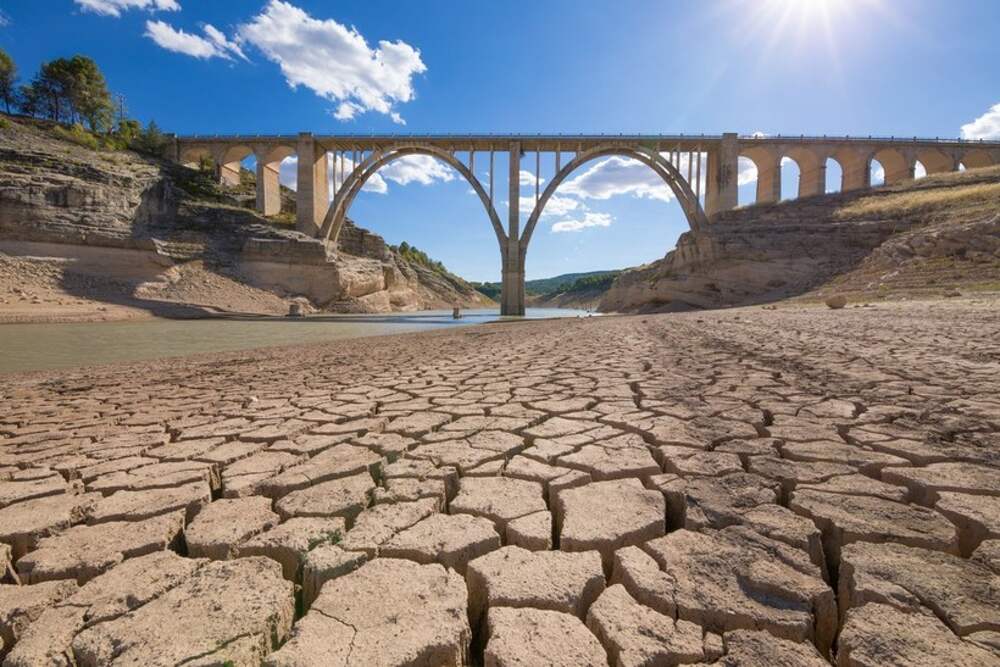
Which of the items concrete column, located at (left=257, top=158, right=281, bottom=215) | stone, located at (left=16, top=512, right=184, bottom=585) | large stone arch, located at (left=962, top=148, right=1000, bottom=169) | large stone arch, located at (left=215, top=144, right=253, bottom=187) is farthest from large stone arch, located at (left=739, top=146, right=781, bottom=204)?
large stone arch, located at (left=215, top=144, right=253, bottom=187)

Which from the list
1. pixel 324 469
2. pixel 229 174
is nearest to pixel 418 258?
pixel 229 174

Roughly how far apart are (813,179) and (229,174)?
39.7 m

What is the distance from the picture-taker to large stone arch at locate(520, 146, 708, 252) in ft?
91.7

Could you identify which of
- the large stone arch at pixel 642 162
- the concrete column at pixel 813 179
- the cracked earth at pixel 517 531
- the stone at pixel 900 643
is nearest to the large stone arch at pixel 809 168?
the concrete column at pixel 813 179

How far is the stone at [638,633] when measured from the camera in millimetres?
837

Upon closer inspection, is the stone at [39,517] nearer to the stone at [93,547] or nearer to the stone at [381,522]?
the stone at [93,547]

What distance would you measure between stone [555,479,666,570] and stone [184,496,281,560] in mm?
912

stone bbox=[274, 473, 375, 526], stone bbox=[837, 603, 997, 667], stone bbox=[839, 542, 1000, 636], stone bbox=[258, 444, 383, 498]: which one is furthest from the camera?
stone bbox=[258, 444, 383, 498]

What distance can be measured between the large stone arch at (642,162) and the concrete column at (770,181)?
4213mm

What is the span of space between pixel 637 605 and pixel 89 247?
27499mm

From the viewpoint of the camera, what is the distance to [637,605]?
977 millimetres

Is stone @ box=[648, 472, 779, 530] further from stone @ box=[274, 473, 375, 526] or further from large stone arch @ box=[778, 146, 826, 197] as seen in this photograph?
large stone arch @ box=[778, 146, 826, 197]

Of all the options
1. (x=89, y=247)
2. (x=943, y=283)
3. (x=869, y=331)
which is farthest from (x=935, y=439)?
(x=89, y=247)

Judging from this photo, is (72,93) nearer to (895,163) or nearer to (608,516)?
(608,516)
